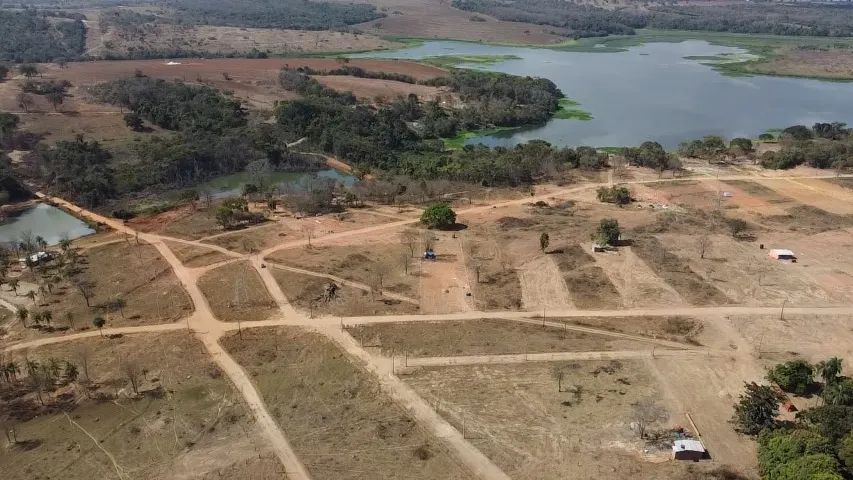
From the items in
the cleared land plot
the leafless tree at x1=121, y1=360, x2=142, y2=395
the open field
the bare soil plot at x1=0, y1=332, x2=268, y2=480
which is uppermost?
the cleared land plot

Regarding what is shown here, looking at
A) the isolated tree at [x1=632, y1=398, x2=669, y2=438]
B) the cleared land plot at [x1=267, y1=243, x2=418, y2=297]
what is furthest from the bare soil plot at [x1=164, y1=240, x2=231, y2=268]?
the isolated tree at [x1=632, y1=398, x2=669, y2=438]

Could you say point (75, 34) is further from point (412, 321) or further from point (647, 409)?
point (647, 409)

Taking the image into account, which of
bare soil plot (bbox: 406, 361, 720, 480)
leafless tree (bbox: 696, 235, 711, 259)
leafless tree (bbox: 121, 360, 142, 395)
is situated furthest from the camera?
leafless tree (bbox: 696, 235, 711, 259)

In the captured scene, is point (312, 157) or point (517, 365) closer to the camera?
point (517, 365)

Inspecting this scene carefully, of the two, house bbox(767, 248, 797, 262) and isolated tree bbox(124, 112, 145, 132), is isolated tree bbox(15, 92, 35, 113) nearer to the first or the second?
isolated tree bbox(124, 112, 145, 132)

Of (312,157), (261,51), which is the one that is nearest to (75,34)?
(261,51)

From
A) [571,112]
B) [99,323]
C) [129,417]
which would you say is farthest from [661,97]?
[129,417]

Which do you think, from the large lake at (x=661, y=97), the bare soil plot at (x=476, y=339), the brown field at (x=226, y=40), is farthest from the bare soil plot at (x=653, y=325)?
the brown field at (x=226, y=40)
